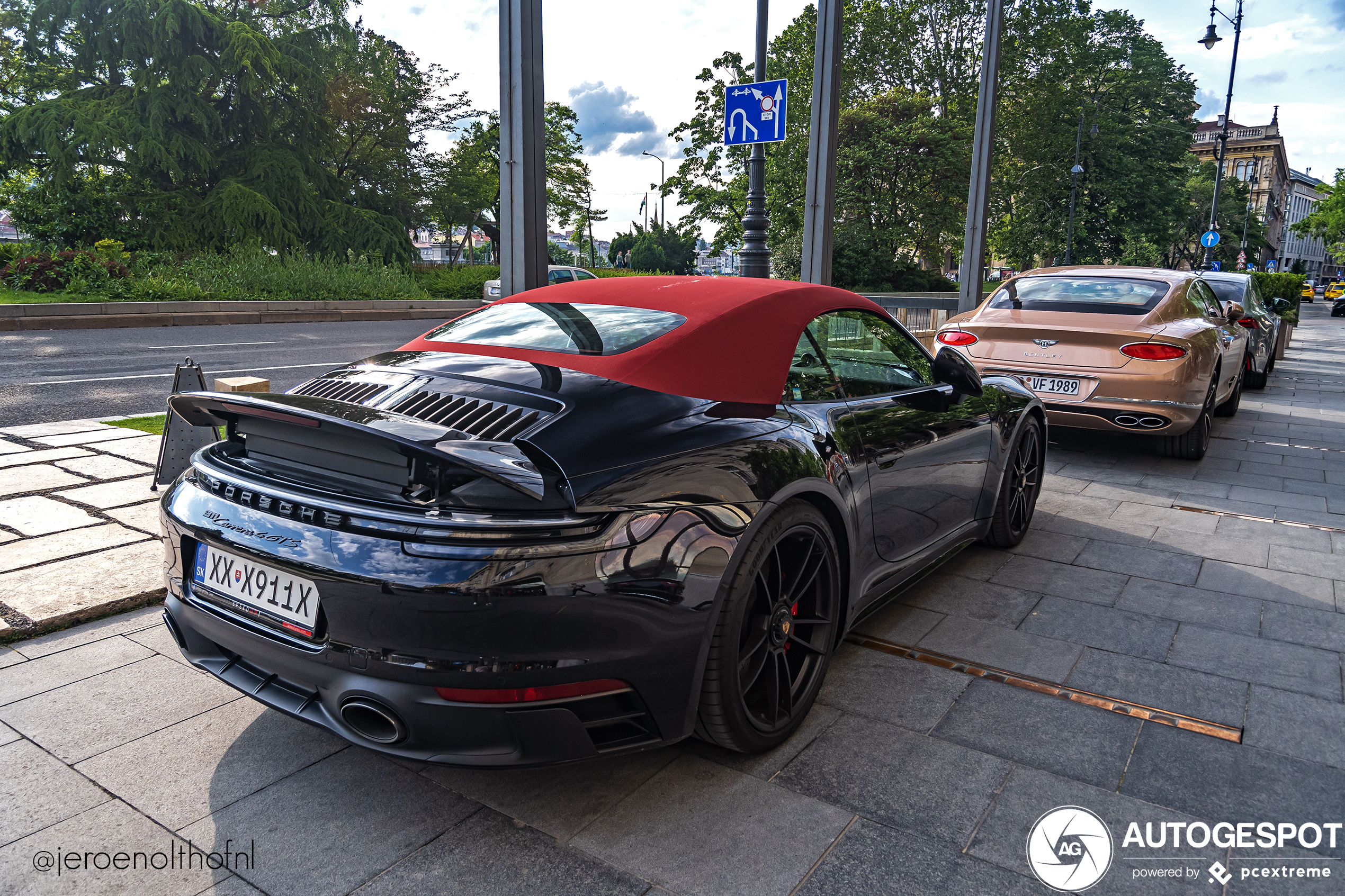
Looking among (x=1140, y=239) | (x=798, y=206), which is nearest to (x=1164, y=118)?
(x=1140, y=239)

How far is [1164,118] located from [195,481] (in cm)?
5285

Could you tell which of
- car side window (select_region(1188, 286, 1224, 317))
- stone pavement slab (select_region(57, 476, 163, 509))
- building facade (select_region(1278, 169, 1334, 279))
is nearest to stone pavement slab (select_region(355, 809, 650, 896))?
stone pavement slab (select_region(57, 476, 163, 509))

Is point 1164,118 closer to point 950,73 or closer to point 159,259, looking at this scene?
point 950,73

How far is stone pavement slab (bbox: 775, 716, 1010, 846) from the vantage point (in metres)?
2.31

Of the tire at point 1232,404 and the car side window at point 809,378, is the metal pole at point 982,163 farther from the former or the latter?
the car side window at point 809,378

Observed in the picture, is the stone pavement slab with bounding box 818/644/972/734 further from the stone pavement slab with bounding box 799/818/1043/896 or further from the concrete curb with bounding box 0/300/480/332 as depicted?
the concrete curb with bounding box 0/300/480/332

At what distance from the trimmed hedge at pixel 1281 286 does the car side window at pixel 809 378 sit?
86.1 ft

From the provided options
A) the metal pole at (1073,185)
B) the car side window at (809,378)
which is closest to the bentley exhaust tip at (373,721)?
the car side window at (809,378)

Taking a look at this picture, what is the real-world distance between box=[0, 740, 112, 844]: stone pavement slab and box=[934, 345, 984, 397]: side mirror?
3.29 meters

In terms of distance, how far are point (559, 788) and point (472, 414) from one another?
1.06 meters

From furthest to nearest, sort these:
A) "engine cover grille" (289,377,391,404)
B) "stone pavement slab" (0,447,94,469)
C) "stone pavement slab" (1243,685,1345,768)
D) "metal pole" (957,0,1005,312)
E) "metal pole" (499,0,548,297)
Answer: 1. "metal pole" (957,0,1005,312)
2. "metal pole" (499,0,548,297)
3. "stone pavement slab" (0,447,94,469)
4. "stone pavement slab" (1243,685,1345,768)
5. "engine cover grille" (289,377,391,404)

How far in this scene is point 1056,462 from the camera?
716 cm

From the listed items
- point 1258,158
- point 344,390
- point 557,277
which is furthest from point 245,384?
point 1258,158

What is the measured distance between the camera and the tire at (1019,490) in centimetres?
446
